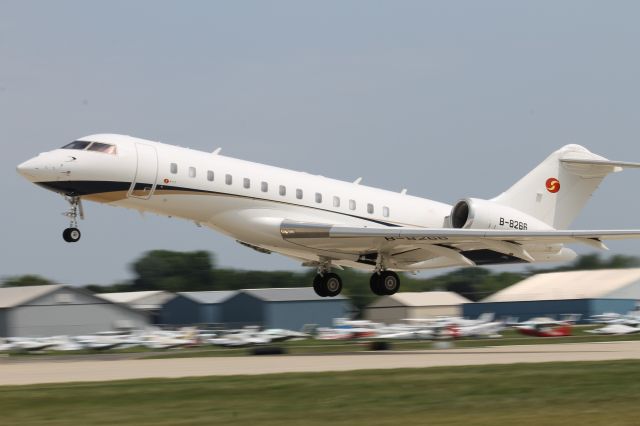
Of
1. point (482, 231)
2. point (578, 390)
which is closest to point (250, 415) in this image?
point (578, 390)

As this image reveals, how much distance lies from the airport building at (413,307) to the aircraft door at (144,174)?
47.7 m

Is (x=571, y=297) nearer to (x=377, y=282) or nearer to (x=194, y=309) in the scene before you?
(x=194, y=309)

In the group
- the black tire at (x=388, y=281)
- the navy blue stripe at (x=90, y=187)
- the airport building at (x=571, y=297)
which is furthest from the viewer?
the airport building at (x=571, y=297)

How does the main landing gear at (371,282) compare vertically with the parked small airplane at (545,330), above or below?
above

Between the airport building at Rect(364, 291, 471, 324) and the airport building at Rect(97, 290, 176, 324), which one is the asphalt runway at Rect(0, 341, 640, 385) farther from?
the airport building at Rect(97, 290, 176, 324)

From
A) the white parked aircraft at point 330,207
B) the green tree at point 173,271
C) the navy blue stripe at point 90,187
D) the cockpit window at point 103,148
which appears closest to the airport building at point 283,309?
the green tree at point 173,271

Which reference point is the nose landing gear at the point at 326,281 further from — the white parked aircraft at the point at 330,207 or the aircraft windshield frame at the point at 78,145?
the aircraft windshield frame at the point at 78,145

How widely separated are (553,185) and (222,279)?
2487 inches

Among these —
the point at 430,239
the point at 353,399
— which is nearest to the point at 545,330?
the point at 430,239

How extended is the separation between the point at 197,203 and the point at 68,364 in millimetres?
6762

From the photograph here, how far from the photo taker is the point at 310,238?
2734 cm

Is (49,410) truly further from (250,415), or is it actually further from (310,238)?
(310,238)

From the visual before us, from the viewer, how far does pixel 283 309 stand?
213ft

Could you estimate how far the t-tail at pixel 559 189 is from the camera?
31766mm
